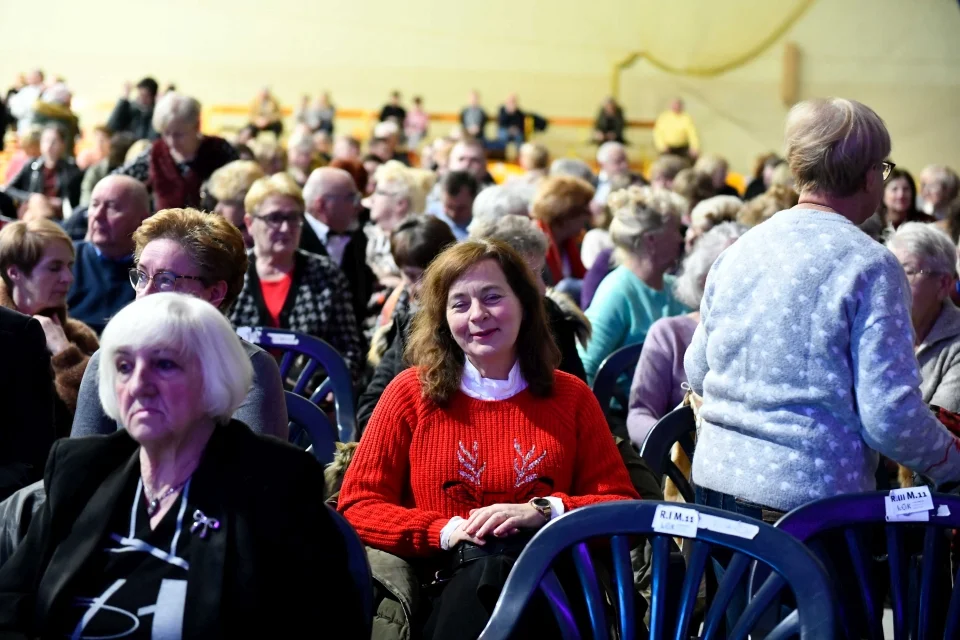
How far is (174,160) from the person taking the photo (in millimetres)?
6895

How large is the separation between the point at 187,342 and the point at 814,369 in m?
1.19

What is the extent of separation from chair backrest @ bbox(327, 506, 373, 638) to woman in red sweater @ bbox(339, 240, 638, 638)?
366mm

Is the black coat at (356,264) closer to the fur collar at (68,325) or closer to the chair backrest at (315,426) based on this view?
the fur collar at (68,325)

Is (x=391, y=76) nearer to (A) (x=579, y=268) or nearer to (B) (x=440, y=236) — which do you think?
(A) (x=579, y=268)

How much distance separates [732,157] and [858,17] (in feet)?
10.8

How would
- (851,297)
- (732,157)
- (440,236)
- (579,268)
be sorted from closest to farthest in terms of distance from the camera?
(851,297) → (440,236) → (579,268) → (732,157)

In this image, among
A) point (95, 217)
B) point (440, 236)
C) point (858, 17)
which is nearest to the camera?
point (440, 236)

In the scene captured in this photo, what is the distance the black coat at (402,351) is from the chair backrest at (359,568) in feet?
4.39

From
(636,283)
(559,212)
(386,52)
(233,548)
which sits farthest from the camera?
(386,52)

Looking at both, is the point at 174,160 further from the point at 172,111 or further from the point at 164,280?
the point at 164,280

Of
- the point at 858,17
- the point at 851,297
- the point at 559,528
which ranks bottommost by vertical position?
the point at 559,528

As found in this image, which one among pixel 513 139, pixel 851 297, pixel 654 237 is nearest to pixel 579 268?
pixel 654 237

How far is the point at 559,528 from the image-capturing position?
2168mm

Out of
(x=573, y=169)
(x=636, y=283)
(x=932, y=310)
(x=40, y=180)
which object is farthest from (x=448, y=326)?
(x=40, y=180)
